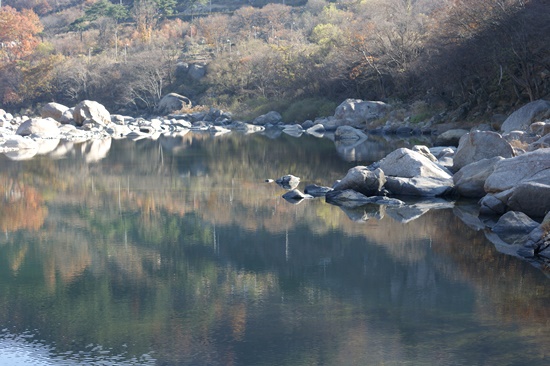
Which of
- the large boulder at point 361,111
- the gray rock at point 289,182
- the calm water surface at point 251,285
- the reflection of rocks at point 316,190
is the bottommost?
the calm water surface at point 251,285

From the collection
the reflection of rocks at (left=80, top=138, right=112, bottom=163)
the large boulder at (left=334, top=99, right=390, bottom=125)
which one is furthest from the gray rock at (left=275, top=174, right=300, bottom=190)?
the large boulder at (left=334, top=99, right=390, bottom=125)

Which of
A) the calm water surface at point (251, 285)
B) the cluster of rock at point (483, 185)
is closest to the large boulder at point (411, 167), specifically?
the cluster of rock at point (483, 185)

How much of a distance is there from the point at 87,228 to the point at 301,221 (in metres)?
4.76

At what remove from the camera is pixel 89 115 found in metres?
52.9

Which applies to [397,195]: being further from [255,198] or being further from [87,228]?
[87,228]

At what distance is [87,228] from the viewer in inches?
615

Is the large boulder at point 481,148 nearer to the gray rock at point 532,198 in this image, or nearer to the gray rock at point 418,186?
the gray rock at point 418,186

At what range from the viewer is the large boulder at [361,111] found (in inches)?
1849

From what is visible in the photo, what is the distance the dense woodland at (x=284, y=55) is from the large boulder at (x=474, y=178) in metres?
13.3

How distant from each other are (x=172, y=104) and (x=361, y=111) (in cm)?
2793

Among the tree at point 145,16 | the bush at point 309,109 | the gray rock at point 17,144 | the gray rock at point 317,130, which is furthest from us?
the tree at point 145,16

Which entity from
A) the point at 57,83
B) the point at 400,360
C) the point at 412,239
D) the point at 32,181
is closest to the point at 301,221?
the point at 412,239

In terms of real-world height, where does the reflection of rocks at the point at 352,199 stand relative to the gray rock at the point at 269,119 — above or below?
below

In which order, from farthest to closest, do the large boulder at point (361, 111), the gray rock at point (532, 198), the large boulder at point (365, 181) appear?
the large boulder at point (361, 111) < the large boulder at point (365, 181) < the gray rock at point (532, 198)
